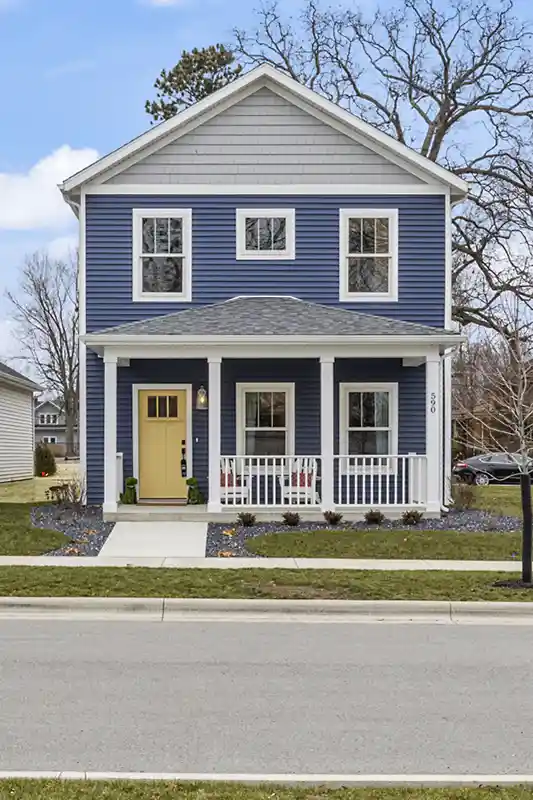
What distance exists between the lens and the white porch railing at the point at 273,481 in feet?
52.0

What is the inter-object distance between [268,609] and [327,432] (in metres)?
6.25

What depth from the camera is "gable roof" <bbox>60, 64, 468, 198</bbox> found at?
17406 mm

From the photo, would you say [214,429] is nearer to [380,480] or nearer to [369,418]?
[380,480]

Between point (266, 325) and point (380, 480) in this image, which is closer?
point (266, 325)

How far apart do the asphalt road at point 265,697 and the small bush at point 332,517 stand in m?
6.11

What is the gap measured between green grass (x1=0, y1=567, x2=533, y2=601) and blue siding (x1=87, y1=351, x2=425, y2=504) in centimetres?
600

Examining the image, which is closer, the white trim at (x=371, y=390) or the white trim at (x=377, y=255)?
the white trim at (x=371, y=390)

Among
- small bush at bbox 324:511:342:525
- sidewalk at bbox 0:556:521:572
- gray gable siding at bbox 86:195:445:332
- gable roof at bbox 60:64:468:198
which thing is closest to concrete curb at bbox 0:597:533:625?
sidewalk at bbox 0:556:521:572

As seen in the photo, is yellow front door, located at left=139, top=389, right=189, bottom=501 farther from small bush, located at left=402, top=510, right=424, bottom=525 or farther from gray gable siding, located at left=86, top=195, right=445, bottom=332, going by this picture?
small bush, located at left=402, top=510, right=424, bottom=525

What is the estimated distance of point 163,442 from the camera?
1764cm

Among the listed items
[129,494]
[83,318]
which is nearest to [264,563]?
[129,494]

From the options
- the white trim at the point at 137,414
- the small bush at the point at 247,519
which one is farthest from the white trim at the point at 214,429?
the white trim at the point at 137,414

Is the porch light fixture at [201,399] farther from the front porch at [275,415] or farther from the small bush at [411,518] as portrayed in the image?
the small bush at [411,518]

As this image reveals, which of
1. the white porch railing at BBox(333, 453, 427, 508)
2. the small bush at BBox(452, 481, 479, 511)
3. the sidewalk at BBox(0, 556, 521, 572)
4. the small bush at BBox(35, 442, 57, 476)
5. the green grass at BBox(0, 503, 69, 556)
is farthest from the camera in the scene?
the small bush at BBox(35, 442, 57, 476)
